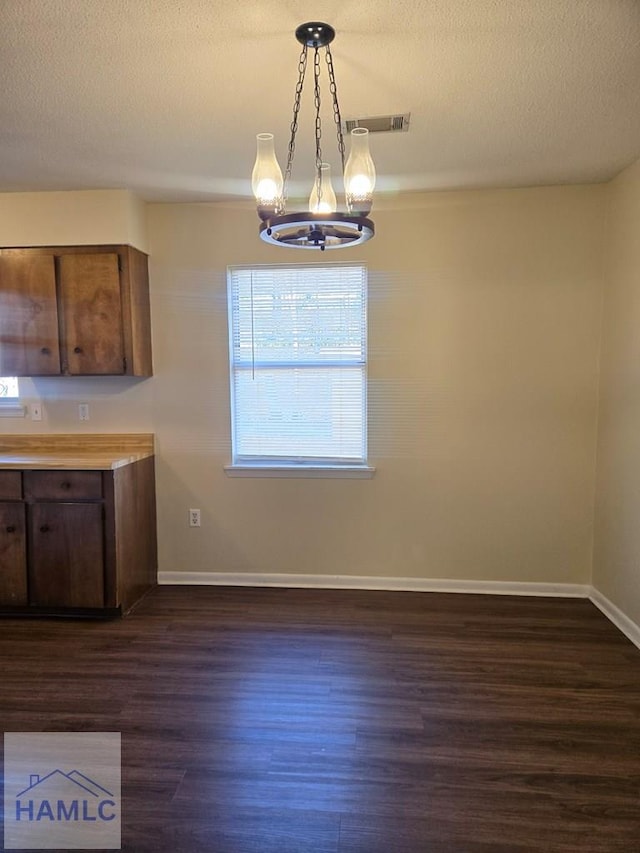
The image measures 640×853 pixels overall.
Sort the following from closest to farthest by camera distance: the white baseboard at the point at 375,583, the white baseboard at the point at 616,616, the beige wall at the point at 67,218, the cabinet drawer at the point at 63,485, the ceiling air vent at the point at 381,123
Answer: the ceiling air vent at the point at 381,123, the white baseboard at the point at 616,616, the cabinet drawer at the point at 63,485, the beige wall at the point at 67,218, the white baseboard at the point at 375,583

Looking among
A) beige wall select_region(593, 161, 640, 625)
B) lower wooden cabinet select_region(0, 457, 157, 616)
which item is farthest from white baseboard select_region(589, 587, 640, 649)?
lower wooden cabinet select_region(0, 457, 157, 616)

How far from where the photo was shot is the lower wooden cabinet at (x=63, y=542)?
290cm

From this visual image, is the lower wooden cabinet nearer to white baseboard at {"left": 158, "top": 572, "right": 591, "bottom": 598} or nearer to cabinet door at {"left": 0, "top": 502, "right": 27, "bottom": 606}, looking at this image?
cabinet door at {"left": 0, "top": 502, "right": 27, "bottom": 606}

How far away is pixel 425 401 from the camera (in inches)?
128

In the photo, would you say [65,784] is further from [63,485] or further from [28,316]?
[28,316]

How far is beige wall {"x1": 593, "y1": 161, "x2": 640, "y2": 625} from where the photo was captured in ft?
8.88

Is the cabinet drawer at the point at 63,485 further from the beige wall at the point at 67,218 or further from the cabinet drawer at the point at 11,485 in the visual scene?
the beige wall at the point at 67,218

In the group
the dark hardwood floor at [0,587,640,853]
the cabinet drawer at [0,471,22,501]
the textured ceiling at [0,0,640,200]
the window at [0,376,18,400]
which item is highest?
the textured ceiling at [0,0,640,200]

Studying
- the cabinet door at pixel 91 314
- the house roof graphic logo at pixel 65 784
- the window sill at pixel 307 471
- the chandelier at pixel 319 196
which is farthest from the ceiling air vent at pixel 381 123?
the house roof graphic logo at pixel 65 784

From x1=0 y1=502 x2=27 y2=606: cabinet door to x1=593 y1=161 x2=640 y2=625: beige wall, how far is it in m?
3.46

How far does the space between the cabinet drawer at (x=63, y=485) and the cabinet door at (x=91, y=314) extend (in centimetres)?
67

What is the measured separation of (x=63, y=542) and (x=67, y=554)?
0.07 m

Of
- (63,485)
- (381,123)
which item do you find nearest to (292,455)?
(63,485)

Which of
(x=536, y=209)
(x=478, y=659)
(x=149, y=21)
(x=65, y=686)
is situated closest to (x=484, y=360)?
(x=536, y=209)
